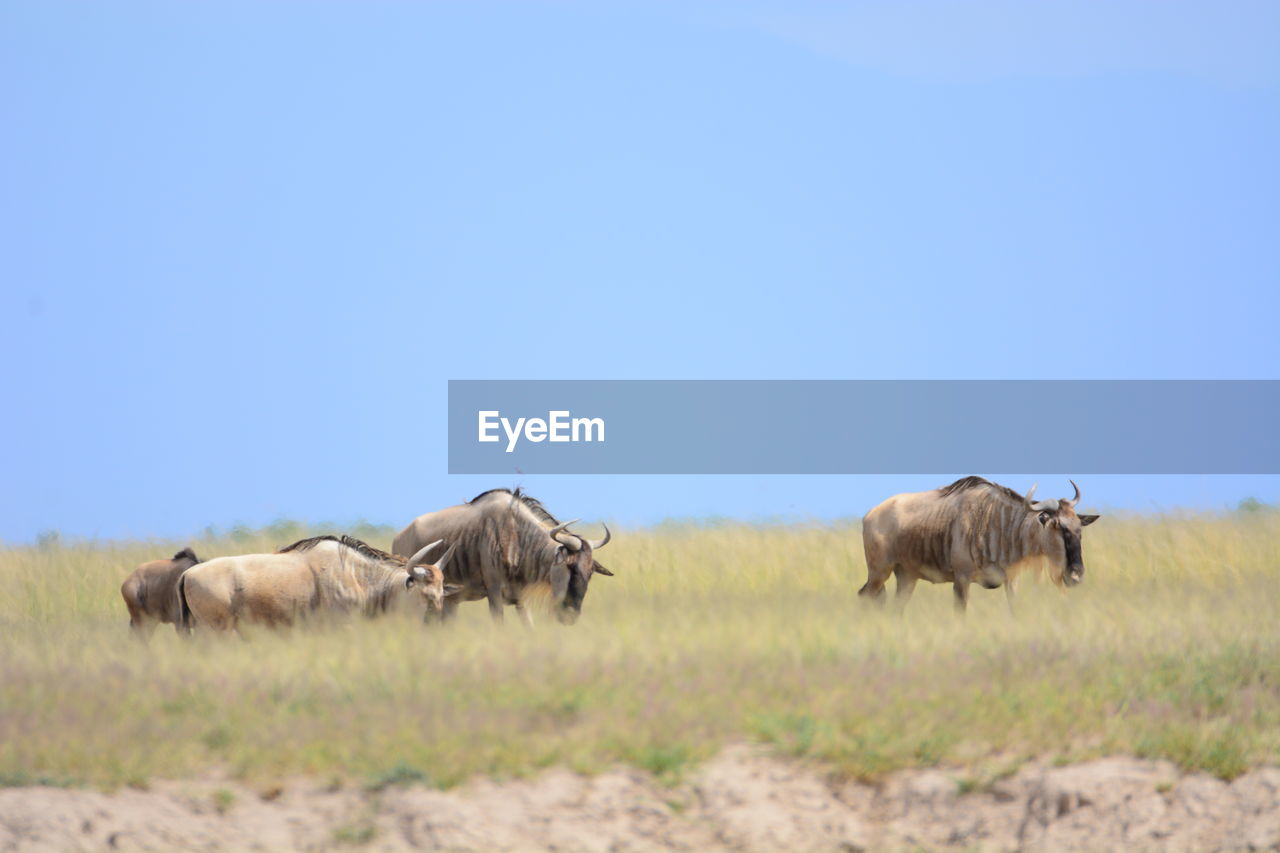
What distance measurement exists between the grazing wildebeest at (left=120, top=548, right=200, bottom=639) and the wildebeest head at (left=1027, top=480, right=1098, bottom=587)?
9.14 metres

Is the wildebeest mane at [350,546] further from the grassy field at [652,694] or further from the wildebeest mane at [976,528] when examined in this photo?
the wildebeest mane at [976,528]

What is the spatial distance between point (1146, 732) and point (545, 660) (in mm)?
4418

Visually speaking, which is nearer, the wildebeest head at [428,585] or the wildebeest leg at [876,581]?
the wildebeest head at [428,585]

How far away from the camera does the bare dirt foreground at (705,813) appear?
28.7 feet

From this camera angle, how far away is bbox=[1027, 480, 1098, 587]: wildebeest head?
16.4m

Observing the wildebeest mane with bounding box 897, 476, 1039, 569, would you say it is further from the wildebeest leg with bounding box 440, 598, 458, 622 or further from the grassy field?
the wildebeest leg with bounding box 440, 598, 458, 622

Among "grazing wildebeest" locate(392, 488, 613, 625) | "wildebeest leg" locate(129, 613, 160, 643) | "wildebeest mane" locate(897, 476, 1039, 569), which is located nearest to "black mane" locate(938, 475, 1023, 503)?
"wildebeest mane" locate(897, 476, 1039, 569)

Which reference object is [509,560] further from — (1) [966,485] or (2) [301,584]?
(1) [966,485]

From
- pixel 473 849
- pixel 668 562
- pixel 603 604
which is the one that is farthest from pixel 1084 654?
pixel 668 562

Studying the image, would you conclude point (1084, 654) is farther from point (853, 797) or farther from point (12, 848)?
point (12, 848)

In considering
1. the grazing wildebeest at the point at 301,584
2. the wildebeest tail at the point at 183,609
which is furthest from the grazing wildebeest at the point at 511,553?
the wildebeest tail at the point at 183,609

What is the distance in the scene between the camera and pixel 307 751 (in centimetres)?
942

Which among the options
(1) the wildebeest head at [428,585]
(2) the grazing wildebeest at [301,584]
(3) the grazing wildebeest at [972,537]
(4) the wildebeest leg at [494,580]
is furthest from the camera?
(3) the grazing wildebeest at [972,537]

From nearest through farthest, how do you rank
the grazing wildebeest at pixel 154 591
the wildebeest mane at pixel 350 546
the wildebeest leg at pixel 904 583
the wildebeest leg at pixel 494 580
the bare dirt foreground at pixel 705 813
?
the bare dirt foreground at pixel 705 813
the wildebeest mane at pixel 350 546
the grazing wildebeest at pixel 154 591
the wildebeest leg at pixel 494 580
the wildebeest leg at pixel 904 583
